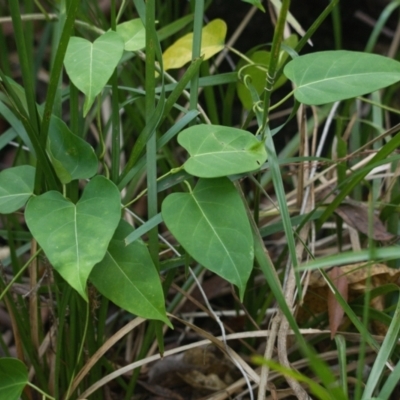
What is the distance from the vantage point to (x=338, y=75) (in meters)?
0.79

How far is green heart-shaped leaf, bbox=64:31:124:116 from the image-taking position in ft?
2.34

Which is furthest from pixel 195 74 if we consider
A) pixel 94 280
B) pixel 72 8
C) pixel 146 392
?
pixel 146 392

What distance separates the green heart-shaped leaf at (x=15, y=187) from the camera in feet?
2.55

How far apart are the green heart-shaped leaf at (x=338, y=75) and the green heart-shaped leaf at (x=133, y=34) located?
20cm

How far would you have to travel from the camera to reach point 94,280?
766mm

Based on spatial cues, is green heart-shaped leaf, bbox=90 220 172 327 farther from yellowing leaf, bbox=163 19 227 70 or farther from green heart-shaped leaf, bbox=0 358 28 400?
yellowing leaf, bbox=163 19 227 70

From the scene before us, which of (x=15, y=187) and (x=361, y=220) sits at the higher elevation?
(x=15, y=187)

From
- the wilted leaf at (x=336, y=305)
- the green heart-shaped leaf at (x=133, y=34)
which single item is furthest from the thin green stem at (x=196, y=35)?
the wilted leaf at (x=336, y=305)

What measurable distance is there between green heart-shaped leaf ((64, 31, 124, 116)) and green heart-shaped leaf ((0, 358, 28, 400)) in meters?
0.35

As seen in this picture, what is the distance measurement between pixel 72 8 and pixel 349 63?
0.34 m

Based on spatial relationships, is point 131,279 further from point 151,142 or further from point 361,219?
point 361,219

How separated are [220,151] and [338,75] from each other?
0.18 metres

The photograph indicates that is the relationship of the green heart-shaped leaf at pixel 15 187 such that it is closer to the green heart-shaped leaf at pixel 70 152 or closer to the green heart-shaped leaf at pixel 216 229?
the green heart-shaped leaf at pixel 70 152

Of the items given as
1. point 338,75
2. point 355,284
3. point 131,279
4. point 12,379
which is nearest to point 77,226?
point 131,279
